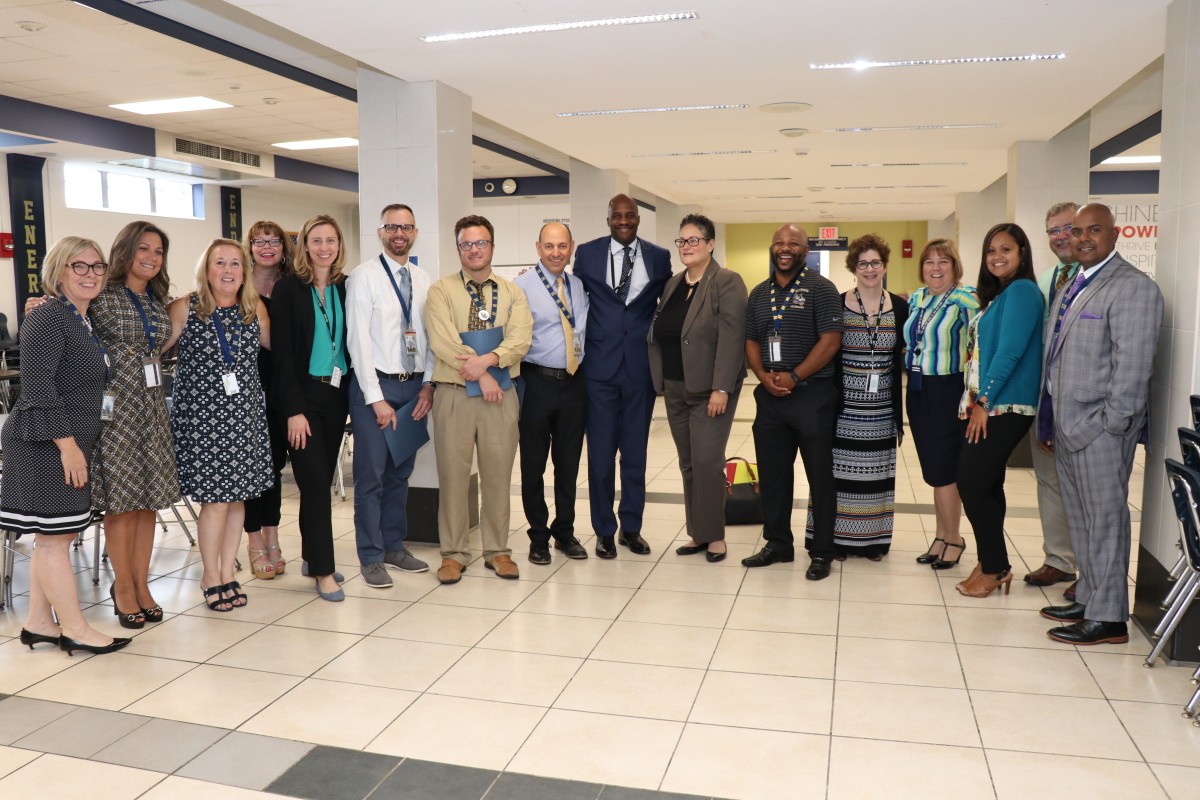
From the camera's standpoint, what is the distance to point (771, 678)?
11.2ft

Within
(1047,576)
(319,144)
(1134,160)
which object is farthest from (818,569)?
(1134,160)

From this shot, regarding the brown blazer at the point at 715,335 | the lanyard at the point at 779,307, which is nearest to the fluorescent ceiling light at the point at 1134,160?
the lanyard at the point at 779,307

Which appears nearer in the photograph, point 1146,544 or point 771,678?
point 771,678

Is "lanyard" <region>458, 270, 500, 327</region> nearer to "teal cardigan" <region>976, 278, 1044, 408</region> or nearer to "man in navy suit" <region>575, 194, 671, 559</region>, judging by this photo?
"man in navy suit" <region>575, 194, 671, 559</region>

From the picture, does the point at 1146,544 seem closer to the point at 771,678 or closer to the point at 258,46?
the point at 771,678

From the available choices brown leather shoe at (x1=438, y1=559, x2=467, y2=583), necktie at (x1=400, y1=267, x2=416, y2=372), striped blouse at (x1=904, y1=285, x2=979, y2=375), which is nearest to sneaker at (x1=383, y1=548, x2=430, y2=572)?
brown leather shoe at (x1=438, y1=559, x2=467, y2=583)

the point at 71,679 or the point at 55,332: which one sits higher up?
the point at 55,332

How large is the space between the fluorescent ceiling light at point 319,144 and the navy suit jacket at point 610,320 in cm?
711

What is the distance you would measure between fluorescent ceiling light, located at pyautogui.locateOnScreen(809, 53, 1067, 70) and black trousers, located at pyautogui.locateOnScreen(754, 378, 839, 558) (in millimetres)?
2046

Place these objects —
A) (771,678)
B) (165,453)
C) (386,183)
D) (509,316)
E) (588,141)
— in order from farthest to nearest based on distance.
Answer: (588,141)
(386,183)
(509,316)
(165,453)
(771,678)

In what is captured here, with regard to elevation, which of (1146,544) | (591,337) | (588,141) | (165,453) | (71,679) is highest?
(588,141)

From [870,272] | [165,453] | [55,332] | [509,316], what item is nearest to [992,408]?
[870,272]

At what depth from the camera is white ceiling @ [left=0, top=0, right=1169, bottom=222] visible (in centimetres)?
434

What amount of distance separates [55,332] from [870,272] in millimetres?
3650
